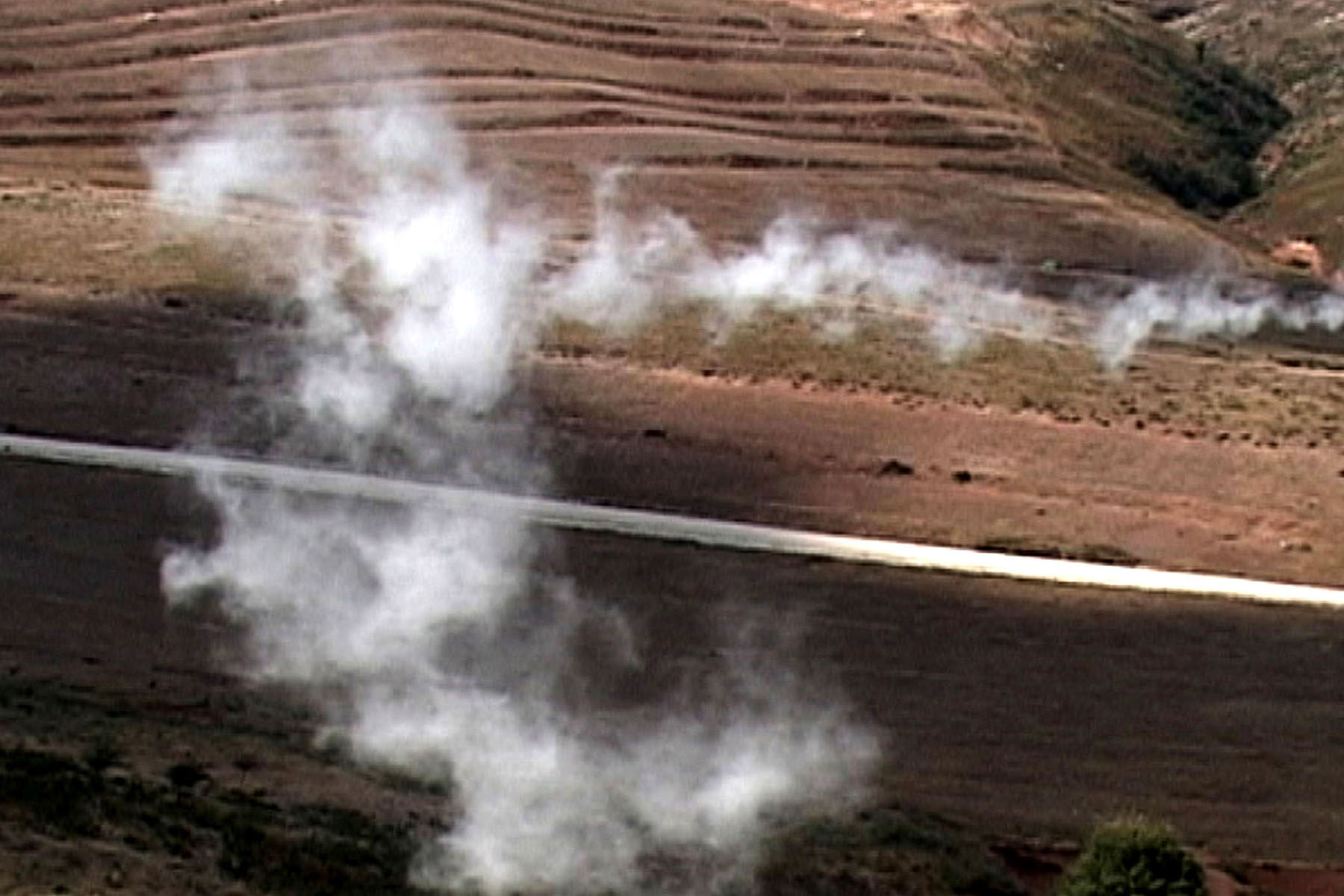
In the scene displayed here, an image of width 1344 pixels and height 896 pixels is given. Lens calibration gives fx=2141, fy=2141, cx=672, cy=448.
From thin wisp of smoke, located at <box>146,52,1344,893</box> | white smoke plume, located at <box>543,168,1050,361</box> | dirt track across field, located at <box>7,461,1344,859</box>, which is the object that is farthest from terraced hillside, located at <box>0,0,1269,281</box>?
dirt track across field, located at <box>7,461,1344,859</box>

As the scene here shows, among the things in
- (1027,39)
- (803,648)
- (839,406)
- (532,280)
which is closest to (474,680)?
(803,648)

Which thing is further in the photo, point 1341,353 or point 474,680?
point 1341,353

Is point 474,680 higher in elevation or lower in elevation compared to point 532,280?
lower

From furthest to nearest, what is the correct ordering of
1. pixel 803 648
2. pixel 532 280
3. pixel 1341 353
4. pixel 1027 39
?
pixel 1027 39
pixel 1341 353
pixel 532 280
pixel 803 648

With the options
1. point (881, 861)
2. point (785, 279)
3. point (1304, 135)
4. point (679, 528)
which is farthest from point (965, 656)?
point (1304, 135)

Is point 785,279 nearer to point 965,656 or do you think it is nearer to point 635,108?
point 635,108

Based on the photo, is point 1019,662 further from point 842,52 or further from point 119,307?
point 842,52
